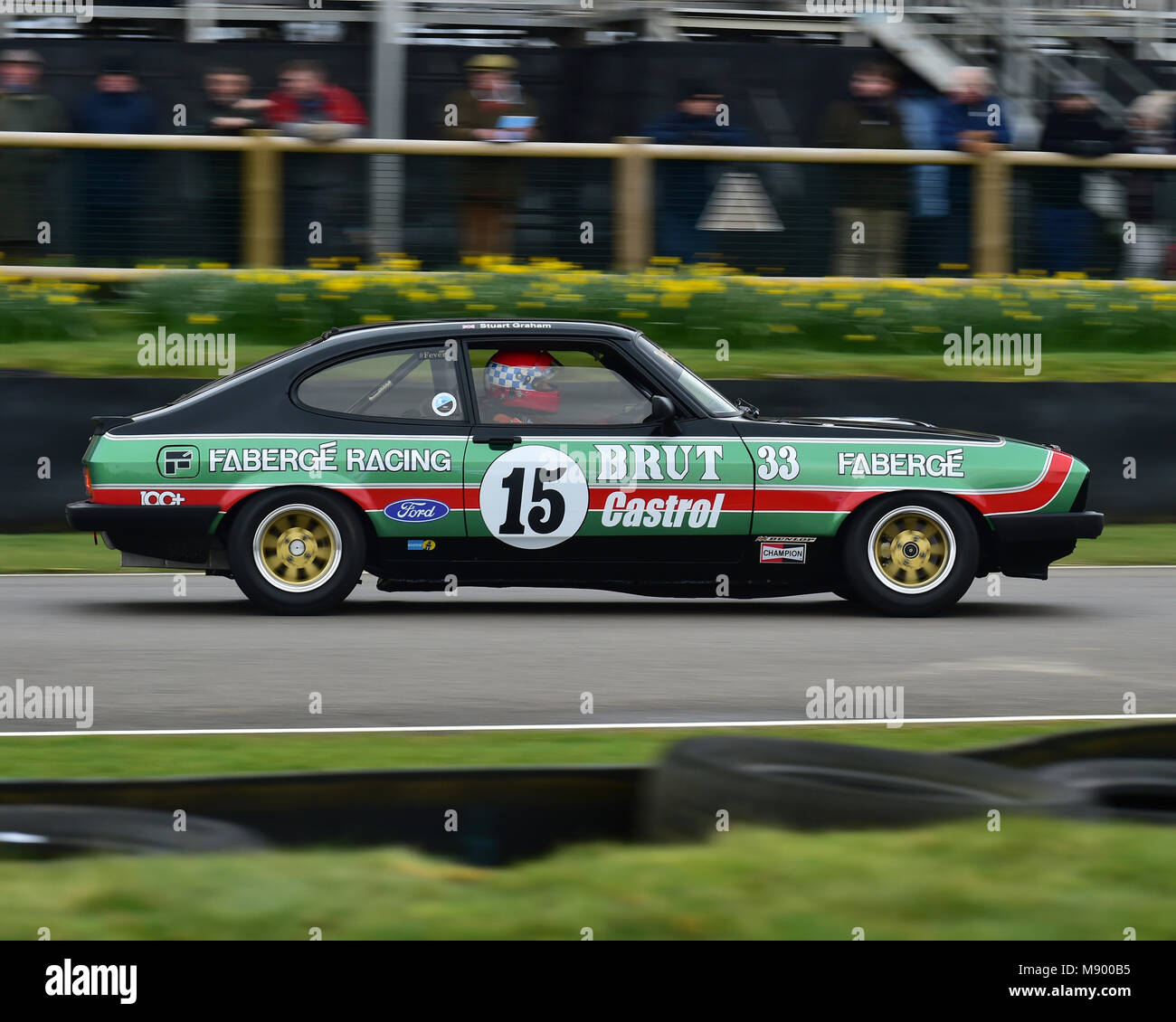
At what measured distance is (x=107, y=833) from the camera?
463 centimetres

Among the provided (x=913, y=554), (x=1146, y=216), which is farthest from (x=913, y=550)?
(x=1146, y=216)

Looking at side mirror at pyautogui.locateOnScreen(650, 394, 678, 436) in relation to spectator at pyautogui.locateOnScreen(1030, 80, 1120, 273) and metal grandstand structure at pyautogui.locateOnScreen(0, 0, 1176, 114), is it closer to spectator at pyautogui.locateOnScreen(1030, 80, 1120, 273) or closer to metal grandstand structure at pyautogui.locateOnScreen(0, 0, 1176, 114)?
spectator at pyautogui.locateOnScreen(1030, 80, 1120, 273)

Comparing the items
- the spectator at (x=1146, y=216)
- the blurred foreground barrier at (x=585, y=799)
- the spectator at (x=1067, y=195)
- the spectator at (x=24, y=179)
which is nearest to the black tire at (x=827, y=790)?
the blurred foreground barrier at (x=585, y=799)

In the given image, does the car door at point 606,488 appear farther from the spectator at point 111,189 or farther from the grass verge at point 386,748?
the spectator at point 111,189

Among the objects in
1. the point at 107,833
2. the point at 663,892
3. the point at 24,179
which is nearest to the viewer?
the point at 663,892

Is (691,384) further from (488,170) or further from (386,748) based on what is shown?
(488,170)

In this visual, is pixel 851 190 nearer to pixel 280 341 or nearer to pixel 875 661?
pixel 280 341

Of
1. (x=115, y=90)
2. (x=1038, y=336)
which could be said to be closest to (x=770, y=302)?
(x=1038, y=336)

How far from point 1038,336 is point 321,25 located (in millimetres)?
8001

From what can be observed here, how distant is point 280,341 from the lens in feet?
44.9

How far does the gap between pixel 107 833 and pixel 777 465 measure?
193 inches

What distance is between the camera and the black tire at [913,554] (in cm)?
903

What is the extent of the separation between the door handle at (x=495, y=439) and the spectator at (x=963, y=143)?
6.81 meters

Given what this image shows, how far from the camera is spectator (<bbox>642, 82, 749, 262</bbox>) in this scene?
14539 mm
